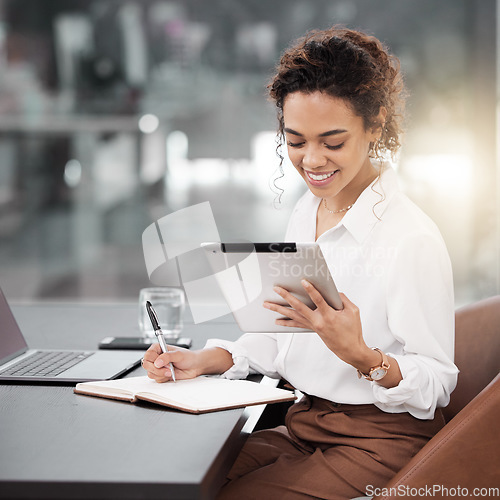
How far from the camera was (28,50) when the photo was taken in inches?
157

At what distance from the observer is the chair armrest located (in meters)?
1.14

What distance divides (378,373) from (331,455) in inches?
7.6

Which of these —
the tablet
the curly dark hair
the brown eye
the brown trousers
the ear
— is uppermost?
the curly dark hair

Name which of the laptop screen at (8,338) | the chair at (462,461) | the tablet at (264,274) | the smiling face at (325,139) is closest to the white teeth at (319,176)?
the smiling face at (325,139)

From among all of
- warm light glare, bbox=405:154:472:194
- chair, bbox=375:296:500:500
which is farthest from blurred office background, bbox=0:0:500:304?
chair, bbox=375:296:500:500

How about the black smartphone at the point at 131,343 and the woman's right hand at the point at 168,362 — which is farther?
the black smartphone at the point at 131,343

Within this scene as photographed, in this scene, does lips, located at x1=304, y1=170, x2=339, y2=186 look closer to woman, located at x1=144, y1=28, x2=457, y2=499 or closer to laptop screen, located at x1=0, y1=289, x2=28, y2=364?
woman, located at x1=144, y1=28, x2=457, y2=499

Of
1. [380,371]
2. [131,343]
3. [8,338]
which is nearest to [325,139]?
[380,371]

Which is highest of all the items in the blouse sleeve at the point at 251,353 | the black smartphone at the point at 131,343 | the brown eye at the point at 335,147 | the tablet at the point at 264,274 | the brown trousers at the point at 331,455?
the brown eye at the point at 335,147

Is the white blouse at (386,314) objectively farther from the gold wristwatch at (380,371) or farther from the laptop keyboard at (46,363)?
the laptop keyboard at (46,363)

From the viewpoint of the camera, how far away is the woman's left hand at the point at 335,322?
118 cm

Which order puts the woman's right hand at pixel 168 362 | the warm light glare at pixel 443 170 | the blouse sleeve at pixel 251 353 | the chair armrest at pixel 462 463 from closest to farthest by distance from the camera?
the chair armrest at pixel 462 463 → the woman's right hand at pixel 168 362 → the blouse sleeve at pixel 251 353 → the warm light glare at pixel 443 170

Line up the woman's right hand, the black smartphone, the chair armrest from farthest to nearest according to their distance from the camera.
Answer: the black smartphone → the woman's right hand → the chair armrest

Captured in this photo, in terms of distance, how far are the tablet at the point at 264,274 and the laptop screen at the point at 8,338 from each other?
516mm
